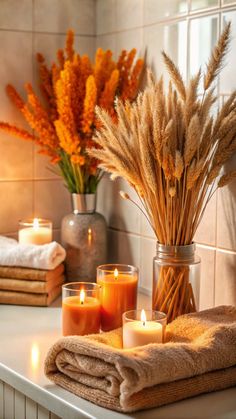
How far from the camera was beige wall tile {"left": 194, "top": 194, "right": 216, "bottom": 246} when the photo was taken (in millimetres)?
1682

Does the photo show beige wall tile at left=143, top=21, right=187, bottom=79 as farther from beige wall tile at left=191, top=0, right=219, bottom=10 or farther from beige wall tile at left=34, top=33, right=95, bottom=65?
beige wall tile at left=34, top=33, right=95, bottom=65

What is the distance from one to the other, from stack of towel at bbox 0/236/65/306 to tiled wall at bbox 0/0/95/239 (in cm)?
26

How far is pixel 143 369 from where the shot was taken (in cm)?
117

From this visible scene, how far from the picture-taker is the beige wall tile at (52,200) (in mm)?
2102

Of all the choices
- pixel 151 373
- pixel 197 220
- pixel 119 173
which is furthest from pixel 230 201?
pixel 151 373

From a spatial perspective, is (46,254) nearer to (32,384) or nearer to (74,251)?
(74,251)

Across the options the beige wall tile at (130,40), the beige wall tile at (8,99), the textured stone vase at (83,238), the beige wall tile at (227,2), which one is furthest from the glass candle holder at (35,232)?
the beige wall tile at (227,2)

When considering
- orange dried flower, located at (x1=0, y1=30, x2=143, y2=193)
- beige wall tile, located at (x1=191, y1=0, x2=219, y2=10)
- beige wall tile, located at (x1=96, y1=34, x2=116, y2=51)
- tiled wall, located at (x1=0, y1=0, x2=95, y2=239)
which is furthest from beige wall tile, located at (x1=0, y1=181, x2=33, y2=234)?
beige wall tile, located at (x1=191, y1=0, x2=219, y2=10)

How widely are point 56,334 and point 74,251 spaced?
1.26 ft

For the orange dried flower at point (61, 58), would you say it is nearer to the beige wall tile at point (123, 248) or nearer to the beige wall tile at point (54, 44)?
the beige wall tile at point (54, 44)

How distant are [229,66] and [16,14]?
69 centimetres

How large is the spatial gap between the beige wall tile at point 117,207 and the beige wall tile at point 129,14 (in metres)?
0.42

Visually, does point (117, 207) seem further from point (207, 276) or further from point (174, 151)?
point (174, 151)

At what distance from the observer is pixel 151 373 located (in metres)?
1.18
